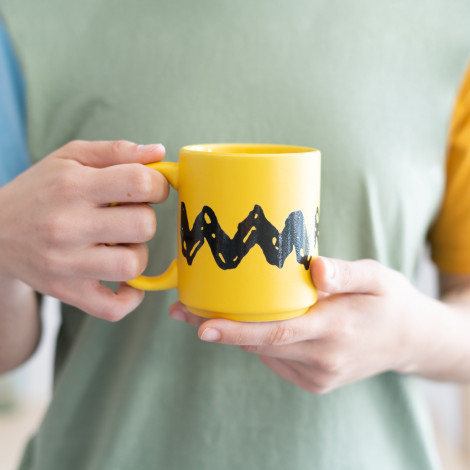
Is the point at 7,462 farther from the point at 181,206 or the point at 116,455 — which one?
the point at 181,206

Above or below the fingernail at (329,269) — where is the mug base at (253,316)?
below

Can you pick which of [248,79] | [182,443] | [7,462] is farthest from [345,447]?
[7,462]

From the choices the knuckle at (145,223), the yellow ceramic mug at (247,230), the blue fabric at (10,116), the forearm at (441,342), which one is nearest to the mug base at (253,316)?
the yellow ceramic mug at (247,230)

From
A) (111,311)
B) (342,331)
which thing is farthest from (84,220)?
(342,331)

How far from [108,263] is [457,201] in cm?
56

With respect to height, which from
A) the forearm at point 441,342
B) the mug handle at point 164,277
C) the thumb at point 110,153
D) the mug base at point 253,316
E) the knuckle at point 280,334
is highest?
the thumb at point 110,153

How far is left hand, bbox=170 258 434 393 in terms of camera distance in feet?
1.94

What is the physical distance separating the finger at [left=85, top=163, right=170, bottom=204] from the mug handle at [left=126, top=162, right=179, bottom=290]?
30 millimetres

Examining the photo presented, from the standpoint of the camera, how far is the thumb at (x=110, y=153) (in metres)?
0.58

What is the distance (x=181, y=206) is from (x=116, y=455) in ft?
1.29

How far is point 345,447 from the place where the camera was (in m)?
0.80

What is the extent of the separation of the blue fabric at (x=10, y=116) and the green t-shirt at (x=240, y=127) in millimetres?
21

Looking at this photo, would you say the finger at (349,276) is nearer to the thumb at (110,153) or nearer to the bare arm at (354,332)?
the bare arm at (354,332)

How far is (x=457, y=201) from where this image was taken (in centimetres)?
86
